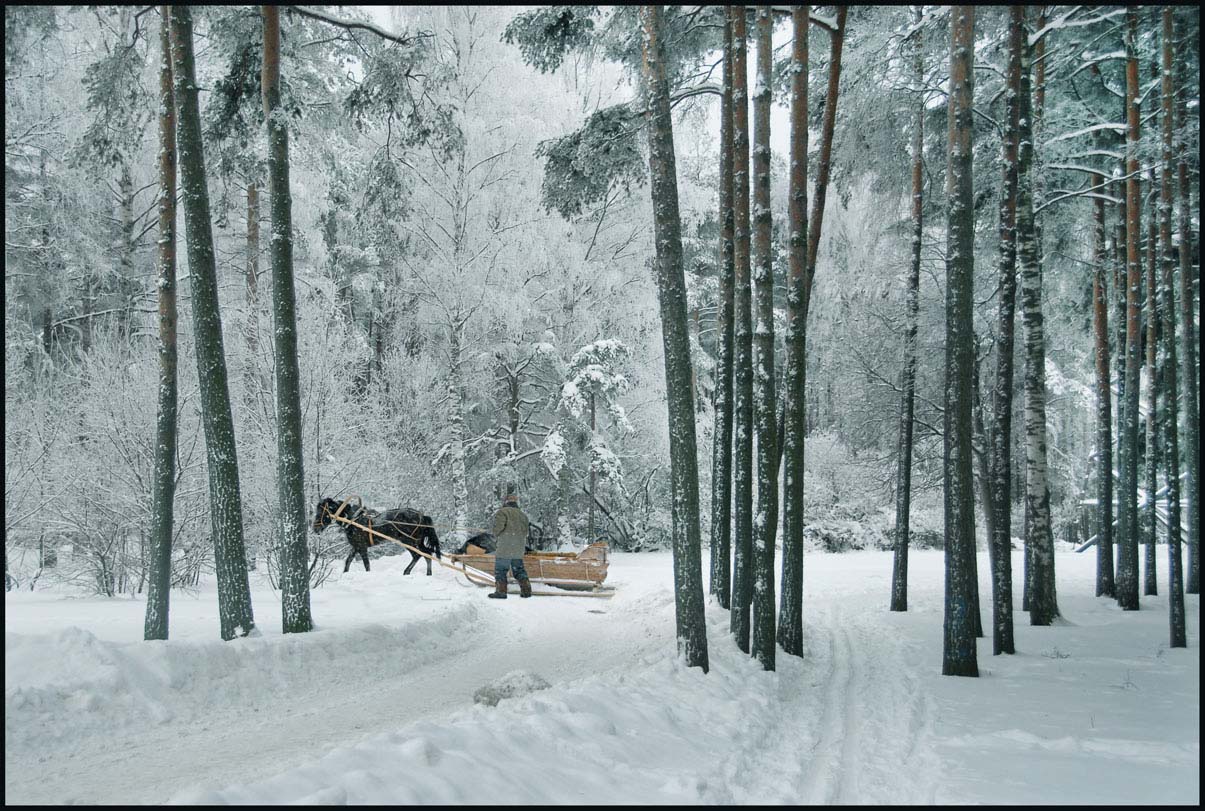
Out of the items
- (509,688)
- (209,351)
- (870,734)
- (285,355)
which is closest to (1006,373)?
(870,734)

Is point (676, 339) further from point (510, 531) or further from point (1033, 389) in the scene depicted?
point (510, 531)

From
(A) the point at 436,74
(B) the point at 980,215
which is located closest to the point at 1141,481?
(B) the point at 980,215

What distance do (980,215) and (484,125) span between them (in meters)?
12.4

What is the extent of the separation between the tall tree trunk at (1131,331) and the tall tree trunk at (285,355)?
37.8 ft

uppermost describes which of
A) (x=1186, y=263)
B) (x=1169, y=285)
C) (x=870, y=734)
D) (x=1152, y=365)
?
(x=1186, y=263)

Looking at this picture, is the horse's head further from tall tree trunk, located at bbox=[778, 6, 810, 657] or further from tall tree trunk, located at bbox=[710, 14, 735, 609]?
tall tree trunk, located at bbox=[778, 6, 810, 657]

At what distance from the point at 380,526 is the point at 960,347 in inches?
451

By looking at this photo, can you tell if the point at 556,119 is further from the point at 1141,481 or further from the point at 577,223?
the point at 1141,481

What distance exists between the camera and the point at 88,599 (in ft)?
33.2

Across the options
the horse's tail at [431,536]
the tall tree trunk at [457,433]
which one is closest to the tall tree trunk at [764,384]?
the horse's tail at [431,536]

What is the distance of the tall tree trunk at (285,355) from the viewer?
26.7ft

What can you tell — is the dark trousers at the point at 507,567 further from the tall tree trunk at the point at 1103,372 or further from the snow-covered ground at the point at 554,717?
the tall tree trunk at the point at 1103,372

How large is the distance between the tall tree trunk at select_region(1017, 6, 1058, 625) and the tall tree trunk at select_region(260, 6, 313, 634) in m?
9.36

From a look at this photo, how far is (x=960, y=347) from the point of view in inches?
317
